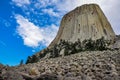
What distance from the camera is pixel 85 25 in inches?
2477

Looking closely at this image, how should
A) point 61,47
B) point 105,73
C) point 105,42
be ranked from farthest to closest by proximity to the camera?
point 61,47 → point 105,42 → point 105,73

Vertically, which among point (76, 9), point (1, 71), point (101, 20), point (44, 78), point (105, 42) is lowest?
point (44, 78)

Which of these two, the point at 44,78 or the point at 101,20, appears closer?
the point at 44,78

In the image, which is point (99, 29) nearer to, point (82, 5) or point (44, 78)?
point (82, 5)

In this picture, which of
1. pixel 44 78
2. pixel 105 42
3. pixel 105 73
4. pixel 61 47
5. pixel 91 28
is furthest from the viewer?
pixel 91 28

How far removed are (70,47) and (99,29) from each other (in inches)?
625

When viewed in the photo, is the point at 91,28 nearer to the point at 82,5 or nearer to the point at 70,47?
the point at 82,5

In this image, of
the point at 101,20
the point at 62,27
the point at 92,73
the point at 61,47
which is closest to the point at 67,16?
the point at 62,27

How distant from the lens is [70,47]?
4909 cm

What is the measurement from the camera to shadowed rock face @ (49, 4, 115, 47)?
198 ft

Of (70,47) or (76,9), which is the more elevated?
(76,9)

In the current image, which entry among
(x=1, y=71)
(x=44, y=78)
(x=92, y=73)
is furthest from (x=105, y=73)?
(x=1, y=71)

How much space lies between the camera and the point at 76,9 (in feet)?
226

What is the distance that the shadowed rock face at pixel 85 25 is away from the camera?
60469mm
